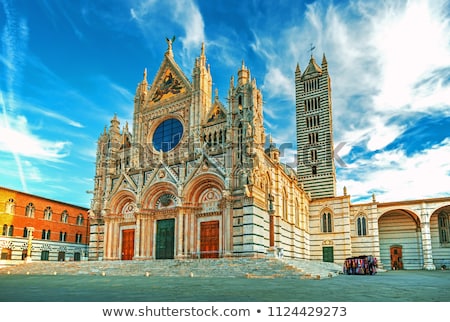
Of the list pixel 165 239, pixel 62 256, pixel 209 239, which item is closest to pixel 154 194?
pixel 165 239

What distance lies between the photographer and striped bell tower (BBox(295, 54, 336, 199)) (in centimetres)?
4512

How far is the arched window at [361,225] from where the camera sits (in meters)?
41.4

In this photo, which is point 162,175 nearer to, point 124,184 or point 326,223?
point 124,184

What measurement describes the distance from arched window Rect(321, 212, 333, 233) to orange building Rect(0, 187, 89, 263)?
2568cm

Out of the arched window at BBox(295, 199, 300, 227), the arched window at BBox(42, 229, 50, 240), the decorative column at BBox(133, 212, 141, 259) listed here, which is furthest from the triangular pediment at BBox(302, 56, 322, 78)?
the arched window at BBox(42, 229, 50, 240)

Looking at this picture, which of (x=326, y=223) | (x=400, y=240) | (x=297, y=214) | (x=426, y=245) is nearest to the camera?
(x=426, y=245)

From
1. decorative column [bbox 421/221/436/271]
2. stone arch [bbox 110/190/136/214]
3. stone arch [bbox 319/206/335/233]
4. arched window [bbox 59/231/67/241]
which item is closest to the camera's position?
stone arch [bbox 110/190/136/214]

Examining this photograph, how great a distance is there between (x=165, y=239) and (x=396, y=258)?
27015 mm

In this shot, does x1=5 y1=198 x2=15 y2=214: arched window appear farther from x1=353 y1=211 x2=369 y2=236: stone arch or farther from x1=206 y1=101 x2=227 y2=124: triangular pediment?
x1=353 y1=211 x2=369 y2=236: stone arch

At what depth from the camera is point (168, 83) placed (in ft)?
118

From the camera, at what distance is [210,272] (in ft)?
68.8

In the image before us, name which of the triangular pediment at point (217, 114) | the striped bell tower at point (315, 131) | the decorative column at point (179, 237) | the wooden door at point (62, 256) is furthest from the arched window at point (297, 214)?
the wooden door at point (62, 256)

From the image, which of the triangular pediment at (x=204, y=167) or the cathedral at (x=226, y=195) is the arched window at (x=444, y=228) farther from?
the triangular pediment at (x=204, y=167)
